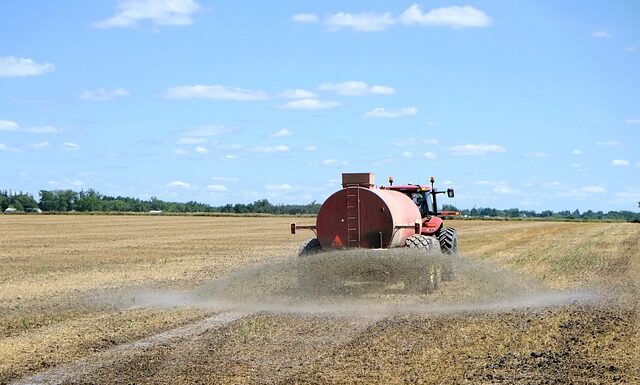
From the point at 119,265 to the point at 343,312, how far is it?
37.0ft

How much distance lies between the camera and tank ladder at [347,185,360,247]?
16547 millimetres

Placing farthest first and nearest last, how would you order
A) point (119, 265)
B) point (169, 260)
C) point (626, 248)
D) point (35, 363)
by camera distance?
point (626, 248) → point (169, 260) → point (119, 265) → point (35, 363)

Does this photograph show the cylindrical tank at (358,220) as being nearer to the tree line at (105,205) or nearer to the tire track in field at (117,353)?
the tire track in field at (117,353)

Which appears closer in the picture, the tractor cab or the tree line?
the tractor cab

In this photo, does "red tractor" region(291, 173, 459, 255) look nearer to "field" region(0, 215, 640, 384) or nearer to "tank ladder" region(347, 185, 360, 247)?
"tank ladder" region(347, 185, 360, 247)

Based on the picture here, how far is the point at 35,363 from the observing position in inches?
384

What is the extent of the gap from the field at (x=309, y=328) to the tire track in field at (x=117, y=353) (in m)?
0.02

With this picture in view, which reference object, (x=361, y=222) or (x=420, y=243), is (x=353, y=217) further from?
(x=420, y=243)

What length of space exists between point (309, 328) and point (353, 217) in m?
4.57

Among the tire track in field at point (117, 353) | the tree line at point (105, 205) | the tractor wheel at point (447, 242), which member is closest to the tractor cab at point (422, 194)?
the tractor wheel at point (447, 242)

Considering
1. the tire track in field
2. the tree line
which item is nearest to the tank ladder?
the tire track in field

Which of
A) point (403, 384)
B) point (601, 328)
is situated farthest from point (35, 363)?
point (601, 328)

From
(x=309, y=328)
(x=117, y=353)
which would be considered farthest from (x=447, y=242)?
(x=117, y=353)

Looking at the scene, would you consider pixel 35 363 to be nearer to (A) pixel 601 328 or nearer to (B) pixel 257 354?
(B) pixel 257 354
